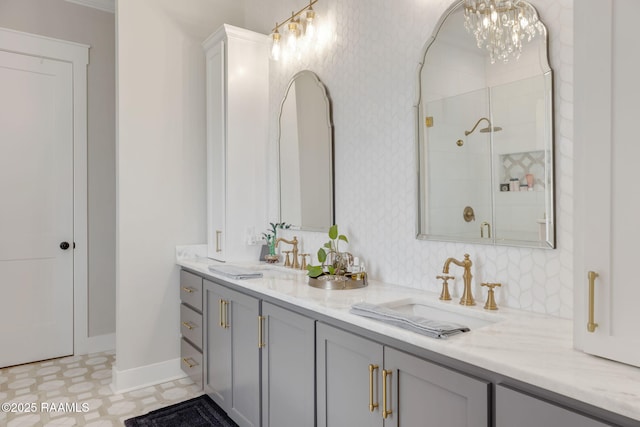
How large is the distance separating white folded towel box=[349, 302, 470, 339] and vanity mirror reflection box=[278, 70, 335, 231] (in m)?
1.06

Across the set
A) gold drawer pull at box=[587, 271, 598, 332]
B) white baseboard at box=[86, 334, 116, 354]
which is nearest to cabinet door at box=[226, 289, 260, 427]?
gold drawer pull at box=[587, 271, 598, 332]

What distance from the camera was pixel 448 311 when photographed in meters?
1.69

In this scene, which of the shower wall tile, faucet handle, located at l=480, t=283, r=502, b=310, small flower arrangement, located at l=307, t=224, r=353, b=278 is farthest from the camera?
small flower arrangement, located at l=307, t=224, r=353, b=278

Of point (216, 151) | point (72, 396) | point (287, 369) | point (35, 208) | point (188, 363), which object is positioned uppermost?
point (216, 151)

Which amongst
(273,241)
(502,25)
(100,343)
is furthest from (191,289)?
(502,25)

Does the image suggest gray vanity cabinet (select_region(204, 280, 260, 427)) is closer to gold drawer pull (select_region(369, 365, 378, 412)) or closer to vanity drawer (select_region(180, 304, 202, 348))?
vanity drawer (select_region(180, 304, 202, 348))

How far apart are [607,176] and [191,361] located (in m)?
2.67

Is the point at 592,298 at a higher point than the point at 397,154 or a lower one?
lower

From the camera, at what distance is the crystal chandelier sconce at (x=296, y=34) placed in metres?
2.57

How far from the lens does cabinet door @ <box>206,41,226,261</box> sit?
116 inches

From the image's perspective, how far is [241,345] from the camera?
2240 millimetres

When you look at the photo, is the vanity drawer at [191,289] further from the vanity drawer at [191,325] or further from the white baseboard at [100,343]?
the white baseboard at [100,343]

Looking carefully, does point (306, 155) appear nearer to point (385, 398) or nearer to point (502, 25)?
point (502, 25)

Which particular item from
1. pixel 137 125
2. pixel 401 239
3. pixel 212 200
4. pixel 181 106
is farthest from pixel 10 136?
pixel 401 239
